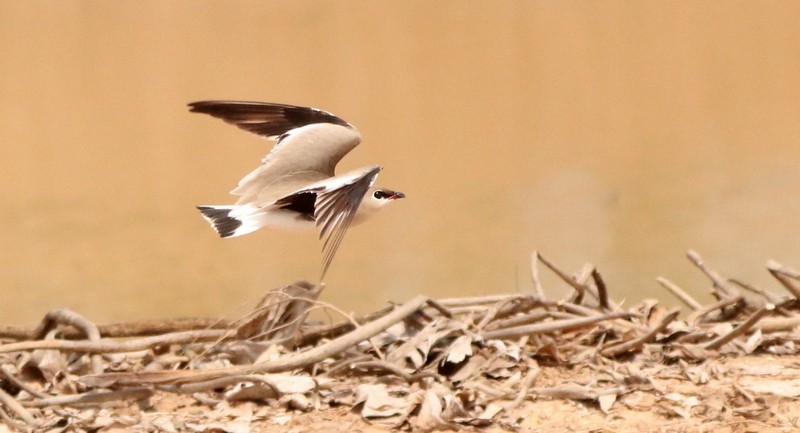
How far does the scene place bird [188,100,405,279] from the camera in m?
3.54

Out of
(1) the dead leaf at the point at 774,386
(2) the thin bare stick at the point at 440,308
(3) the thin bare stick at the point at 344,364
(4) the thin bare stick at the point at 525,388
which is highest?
(1) the dead leaf at the point at 774,386

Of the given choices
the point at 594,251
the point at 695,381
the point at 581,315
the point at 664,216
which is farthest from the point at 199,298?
the point at 695,381

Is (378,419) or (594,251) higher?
(594,251)

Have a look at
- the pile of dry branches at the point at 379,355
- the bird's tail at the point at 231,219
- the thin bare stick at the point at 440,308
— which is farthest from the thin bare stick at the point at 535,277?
the bird's tail at the point at 231,219

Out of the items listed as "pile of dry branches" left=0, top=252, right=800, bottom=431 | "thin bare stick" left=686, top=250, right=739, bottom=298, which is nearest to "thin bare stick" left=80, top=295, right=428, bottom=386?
"pile of dry branches" left=0, top=252, right=800, bottom=431

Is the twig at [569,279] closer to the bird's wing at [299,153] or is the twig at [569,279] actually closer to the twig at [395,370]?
the twig at [395,370]

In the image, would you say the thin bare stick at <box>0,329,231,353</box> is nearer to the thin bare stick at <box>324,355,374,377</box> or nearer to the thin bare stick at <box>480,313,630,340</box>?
the thin bare stick at <box>324,355,374,377</box>

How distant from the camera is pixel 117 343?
11.3 feet

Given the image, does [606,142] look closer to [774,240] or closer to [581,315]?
[774,240]

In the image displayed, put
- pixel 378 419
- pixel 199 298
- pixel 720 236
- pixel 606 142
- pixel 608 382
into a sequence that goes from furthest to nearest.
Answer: pixel 606 142, pixel 720 236, pixel 199 298, pixel 608 382, pixel 378 419

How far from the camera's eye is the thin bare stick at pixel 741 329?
11.3ft

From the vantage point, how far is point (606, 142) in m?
10.3

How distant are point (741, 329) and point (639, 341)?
1.04ft

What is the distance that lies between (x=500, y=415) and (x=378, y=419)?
344 mm
